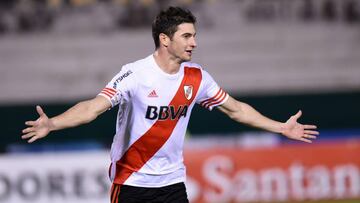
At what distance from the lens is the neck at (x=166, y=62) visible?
247 inches

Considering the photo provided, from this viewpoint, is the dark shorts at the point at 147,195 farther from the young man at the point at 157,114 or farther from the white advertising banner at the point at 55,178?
the white advertising banner at the point at 55,178

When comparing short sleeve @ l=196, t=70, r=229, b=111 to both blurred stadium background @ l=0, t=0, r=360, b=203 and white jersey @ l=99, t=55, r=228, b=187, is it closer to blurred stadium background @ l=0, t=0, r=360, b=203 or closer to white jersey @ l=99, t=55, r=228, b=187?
white jersey @ l=99, t=55, r=228, b=187

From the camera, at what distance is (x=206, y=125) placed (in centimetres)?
1611

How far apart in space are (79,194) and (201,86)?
471cm

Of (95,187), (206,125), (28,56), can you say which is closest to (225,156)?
(95,187)

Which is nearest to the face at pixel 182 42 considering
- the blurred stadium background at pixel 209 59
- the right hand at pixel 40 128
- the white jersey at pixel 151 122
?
the white jersey at pixel 151 122

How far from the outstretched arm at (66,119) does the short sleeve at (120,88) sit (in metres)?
0.05

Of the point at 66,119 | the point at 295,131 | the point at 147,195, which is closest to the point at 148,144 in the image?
the point at 147,195

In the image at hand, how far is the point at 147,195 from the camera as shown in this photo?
20.7 feet

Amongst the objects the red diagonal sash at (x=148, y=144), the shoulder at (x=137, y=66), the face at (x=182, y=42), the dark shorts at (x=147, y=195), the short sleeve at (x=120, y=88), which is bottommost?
the dark shorts at (x=147, y=195)

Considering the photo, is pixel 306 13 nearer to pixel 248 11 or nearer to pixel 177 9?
pixel 248 11

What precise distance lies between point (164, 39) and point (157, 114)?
556 mm

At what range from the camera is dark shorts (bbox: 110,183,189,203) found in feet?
20.7

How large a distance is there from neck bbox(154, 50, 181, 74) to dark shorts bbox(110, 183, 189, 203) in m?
0.86
